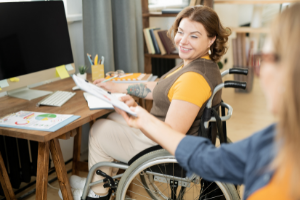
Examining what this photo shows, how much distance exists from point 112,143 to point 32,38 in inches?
29.4

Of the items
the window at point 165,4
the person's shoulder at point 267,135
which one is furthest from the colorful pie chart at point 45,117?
the window at point 165,4

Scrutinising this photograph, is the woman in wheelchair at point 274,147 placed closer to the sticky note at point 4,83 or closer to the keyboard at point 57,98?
the keyboard at point 57,98

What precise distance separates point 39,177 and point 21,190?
2.41 ft

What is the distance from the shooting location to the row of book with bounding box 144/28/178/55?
2.62 meters

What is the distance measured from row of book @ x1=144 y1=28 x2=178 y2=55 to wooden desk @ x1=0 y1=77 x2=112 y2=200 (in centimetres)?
98

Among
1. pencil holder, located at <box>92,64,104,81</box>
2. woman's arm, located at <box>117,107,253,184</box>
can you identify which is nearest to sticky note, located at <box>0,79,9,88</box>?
pencil holder, located at <box>92,64,104,81</box>

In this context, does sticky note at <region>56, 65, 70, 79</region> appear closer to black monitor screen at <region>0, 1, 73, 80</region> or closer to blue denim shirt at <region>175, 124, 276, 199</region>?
black monitor screen at <region>0, 1, 73, 80</region>

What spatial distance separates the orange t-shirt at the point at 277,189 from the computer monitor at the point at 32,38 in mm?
1366

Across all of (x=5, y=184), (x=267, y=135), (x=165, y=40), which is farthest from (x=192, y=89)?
(x=165, y=40)

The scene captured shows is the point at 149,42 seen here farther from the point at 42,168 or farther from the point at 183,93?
the point at 42,168

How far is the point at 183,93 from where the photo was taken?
1.23 meters

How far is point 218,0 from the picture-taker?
3338 millimetres

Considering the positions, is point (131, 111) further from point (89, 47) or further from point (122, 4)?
point (122, 4)

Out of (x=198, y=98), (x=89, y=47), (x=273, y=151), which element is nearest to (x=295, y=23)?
(x=273, y=151)
